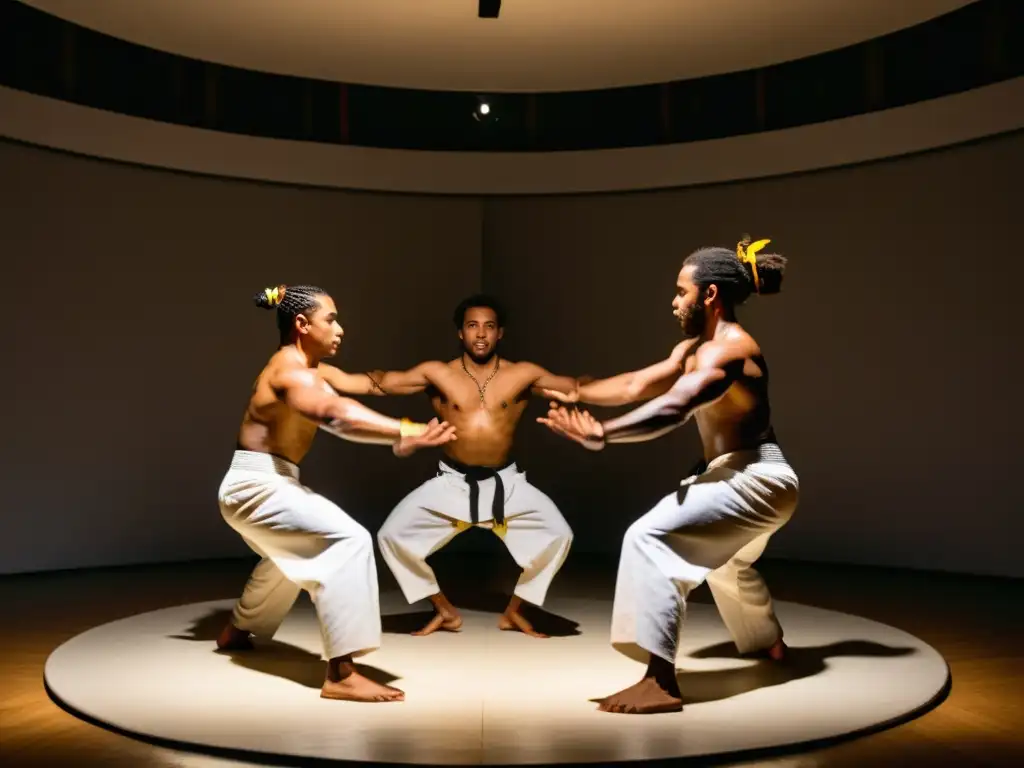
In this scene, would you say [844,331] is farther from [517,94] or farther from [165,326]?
[165,326]

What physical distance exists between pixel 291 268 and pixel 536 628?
327cm

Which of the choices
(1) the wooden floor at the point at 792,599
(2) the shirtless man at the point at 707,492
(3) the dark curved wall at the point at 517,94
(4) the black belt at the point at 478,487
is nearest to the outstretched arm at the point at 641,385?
(2) the shirtless man at the point at 707,492

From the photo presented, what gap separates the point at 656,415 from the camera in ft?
10.6

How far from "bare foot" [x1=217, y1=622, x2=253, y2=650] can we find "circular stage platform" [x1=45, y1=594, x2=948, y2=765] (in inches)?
2.9

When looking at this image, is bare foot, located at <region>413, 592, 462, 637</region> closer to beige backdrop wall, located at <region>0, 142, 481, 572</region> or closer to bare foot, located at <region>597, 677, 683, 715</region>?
bare foot, located at <region>597, 677, 683, 715</region>

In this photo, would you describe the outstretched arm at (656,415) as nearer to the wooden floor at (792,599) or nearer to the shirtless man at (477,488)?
the wooden floor at (792,599)

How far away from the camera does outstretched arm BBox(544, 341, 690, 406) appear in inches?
154

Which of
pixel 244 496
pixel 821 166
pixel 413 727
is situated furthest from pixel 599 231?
pixel 413 727

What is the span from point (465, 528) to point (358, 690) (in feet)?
3.99

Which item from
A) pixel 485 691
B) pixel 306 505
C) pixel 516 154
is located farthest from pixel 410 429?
pixel 516 154

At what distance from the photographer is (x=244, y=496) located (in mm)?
3535

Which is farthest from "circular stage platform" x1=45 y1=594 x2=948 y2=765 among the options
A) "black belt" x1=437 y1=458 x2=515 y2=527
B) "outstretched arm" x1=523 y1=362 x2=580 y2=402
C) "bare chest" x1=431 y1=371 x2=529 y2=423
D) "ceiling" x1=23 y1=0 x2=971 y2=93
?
"ceiling" x1=23 y1=0 x2=971 y2=93

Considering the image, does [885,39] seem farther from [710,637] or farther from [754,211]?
[710,637]

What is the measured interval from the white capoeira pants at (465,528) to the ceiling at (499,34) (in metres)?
2.48
